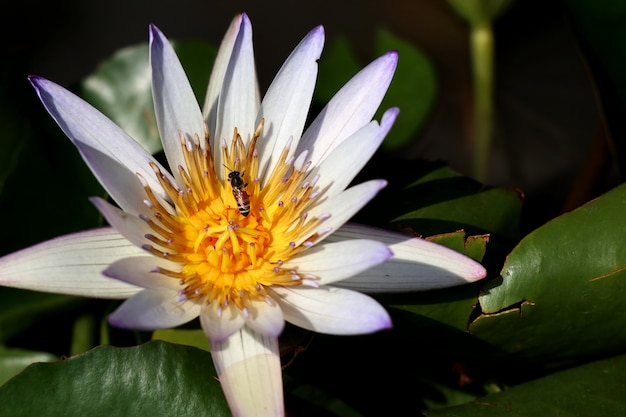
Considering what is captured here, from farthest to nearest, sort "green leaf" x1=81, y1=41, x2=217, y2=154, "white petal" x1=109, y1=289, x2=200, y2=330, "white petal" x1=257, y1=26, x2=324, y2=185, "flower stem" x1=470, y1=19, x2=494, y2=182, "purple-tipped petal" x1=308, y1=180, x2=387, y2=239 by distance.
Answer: "flower stem" x1=470, y1=19, x2=494, y2=182 → "green leaf" x1=81, y1=41, x2=217, y2=154 → "white petal" x1=257, y1=26, x2=324, y2=185 → "purple-tipped petal" x1=308, y1=180, x2=387, y2=239 → "white petal" x1=109, y1=289, x2=200, y2=330

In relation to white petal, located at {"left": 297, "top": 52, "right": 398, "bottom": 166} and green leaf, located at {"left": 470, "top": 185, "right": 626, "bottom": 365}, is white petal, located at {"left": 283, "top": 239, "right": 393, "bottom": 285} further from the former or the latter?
green leaf, located at {"left": 470, "top": 185, "right": 626, "bottom": 365}

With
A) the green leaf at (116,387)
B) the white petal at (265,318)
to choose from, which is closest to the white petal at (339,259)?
the white petal at (265,318)

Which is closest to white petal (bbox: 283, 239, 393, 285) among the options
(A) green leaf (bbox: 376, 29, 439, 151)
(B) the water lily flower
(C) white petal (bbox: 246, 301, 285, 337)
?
(B) the water lily flower

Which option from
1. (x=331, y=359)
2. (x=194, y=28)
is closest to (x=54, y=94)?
(x=331, y=359)

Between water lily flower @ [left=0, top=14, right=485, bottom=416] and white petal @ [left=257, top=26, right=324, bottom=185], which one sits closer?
water lily flower @ [left=0, top=14, right=485, bottom=416]

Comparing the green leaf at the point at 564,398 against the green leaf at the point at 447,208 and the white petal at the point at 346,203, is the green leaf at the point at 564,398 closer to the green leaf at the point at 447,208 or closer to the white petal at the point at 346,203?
the green leaf at the point at 447,208

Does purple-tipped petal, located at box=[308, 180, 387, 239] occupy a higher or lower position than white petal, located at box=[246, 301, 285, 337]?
higher

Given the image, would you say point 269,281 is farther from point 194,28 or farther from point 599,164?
point 194,28

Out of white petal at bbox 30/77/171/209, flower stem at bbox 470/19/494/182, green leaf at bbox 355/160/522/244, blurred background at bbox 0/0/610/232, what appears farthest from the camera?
blurred background at bbox 0/0/610/232

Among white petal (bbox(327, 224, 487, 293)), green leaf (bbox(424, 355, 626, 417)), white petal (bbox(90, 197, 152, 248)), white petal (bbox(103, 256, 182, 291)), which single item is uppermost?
white petal (bbox(90, 197, 152, 248))
